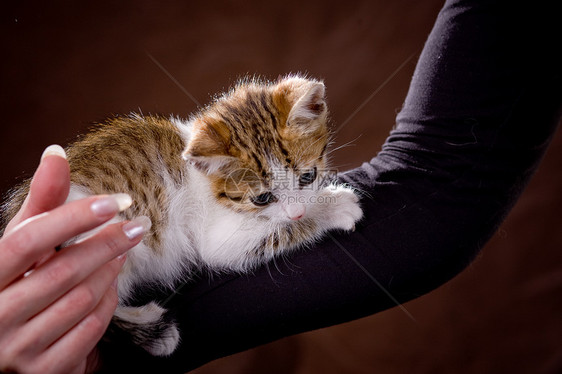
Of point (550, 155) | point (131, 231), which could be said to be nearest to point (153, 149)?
A: point (131, 231)

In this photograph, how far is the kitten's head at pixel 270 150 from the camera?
943mm

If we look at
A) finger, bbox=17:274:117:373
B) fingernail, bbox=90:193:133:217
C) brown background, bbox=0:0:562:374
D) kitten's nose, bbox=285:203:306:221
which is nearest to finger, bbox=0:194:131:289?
fingernail, bbox=90:193:133:217

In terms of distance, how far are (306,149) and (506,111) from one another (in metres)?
0.42

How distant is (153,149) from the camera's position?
1.00 metres

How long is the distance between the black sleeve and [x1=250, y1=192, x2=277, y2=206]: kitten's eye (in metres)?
0.17

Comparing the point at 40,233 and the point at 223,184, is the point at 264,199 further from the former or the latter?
the point at 40,233

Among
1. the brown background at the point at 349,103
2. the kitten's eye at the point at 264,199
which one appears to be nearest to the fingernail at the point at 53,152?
A: the kitten's eye at the point at 264,199

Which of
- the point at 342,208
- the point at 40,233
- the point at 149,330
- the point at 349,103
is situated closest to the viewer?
the point at 40,233

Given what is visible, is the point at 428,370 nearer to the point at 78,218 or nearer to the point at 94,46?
the point at 78,218

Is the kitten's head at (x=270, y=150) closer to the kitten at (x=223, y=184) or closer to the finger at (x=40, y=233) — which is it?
the kitten at (x=223, y=184)

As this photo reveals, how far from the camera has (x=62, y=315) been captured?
1.82 ft

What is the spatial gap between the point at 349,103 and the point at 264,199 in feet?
3.07

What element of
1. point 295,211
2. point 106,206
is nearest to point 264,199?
point 295,211

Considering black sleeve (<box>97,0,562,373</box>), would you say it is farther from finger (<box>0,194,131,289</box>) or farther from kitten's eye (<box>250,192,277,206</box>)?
finger (<box>0,194,131,289</box>)
